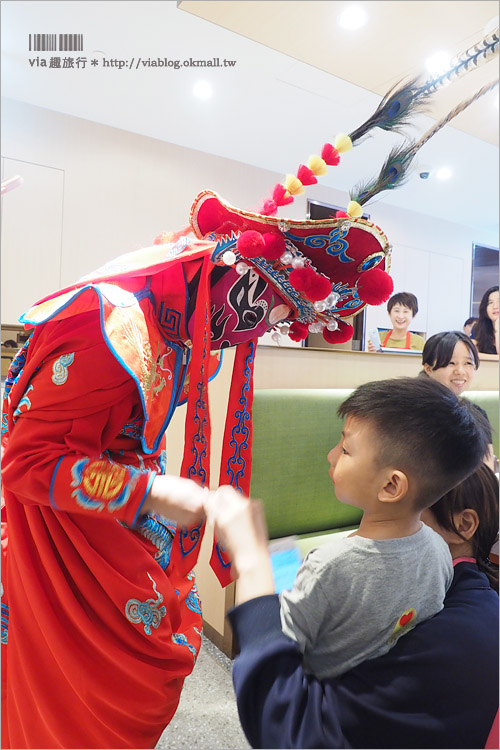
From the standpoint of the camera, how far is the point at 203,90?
99 centimetres

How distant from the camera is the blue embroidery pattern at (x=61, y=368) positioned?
0.65 m

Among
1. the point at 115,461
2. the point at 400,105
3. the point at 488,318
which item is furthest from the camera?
the point at 115,461

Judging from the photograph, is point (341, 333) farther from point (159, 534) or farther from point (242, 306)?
point (159, 534)

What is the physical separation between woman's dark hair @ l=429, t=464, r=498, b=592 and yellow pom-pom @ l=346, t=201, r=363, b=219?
39cm

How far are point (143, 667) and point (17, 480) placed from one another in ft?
1.37

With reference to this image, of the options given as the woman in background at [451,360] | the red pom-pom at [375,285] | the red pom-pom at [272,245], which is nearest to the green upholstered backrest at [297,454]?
the woman in background at [451,360]

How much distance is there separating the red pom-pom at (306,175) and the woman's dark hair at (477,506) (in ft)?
1.50

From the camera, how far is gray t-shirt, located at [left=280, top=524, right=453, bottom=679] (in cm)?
47

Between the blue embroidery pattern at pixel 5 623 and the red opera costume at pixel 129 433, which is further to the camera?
the blue embroidery pattern at pixel 5 623

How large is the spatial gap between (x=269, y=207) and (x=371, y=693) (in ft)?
2.03

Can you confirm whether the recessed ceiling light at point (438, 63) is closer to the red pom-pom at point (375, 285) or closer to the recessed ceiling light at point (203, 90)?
the red pom-pom at point (375, 285)

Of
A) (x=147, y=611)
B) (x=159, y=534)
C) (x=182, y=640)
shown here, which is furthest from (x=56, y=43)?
(x=182, y=640)

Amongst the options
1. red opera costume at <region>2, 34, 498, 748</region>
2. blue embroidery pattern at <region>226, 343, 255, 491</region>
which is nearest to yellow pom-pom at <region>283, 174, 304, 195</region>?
red opera costume at <region>2, 34, 498, 748</region>

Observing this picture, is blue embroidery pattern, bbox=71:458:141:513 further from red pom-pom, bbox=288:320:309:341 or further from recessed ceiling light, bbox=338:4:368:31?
recessed ceiling light, bbox=338:4:368:31
